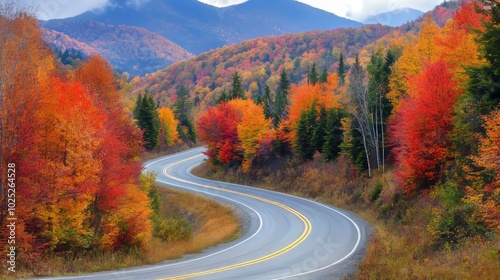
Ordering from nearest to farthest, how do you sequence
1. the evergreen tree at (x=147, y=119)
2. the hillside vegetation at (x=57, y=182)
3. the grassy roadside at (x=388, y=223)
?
the grassy roadside at (x=388, y=223), the hillside vegetation at (x=57, y=182), the evergreen tree at (x=147, y=119)

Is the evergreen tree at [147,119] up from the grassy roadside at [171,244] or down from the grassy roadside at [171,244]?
up

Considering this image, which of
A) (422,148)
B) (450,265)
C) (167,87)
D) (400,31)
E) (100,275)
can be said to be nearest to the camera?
(450,265)

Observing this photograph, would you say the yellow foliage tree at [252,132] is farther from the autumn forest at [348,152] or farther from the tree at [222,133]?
the autumn forest at [348,152]

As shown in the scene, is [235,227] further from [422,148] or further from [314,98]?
[314,98]

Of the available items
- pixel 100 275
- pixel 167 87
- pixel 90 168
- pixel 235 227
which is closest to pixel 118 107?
pixel 235 227

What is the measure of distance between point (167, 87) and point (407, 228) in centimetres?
18437

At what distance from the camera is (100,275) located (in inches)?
640

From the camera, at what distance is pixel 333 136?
1834 inches

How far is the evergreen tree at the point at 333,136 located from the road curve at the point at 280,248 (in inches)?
294

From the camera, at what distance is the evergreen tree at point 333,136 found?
152ft

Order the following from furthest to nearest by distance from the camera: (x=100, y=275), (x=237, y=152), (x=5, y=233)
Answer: (x=237, y=152), (x=5, y=233), (x=100, y=275)

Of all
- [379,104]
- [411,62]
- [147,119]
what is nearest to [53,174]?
[379,104]

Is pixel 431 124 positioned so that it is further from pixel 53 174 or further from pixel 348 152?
pixel 53 174

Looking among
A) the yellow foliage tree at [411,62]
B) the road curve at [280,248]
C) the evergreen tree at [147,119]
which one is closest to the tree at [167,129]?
the evergreen tree at [147,119]
